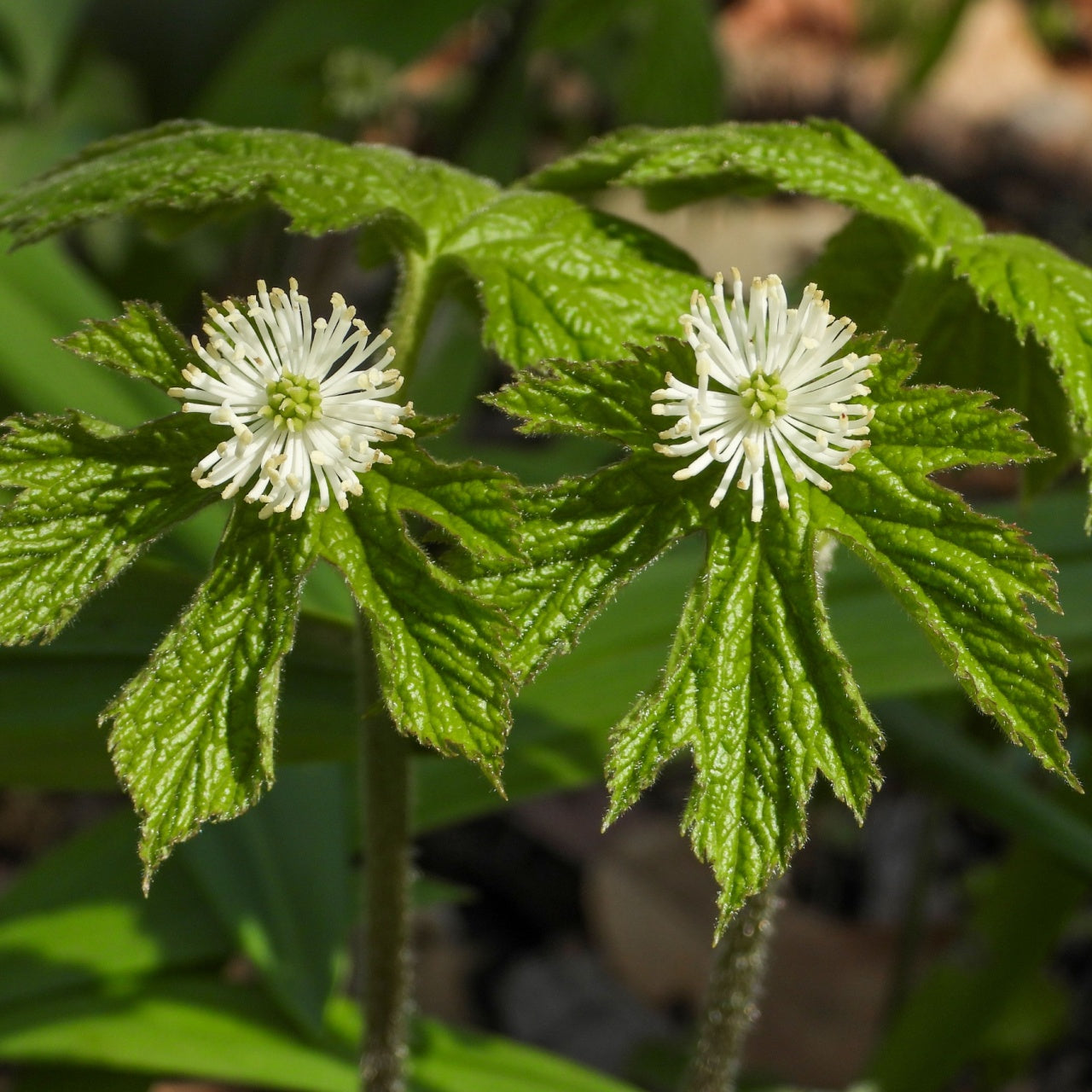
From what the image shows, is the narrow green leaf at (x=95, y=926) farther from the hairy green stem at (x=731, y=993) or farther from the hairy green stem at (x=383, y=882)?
the hairy green stem at (x=731, y=993)

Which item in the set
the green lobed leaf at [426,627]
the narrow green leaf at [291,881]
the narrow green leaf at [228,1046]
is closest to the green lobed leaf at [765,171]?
the green lobed leaf at [426,627]

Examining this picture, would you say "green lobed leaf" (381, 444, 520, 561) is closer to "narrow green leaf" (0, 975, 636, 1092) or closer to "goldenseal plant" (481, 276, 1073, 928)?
"goldenseal plant" (481, 276, 1073, 928)

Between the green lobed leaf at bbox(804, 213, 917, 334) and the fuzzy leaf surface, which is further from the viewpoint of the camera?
→ the green lobed leaf at bbox(804, 213, 917, 334)

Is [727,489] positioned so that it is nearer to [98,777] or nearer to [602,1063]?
[98,777]

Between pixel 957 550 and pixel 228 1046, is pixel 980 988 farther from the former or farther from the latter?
pixel 957 550

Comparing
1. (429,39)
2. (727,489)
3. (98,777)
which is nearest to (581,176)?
(727,489)

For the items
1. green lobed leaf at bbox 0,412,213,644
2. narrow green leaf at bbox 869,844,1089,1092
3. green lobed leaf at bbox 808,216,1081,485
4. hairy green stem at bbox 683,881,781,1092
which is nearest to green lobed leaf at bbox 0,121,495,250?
green lobed leaf at bbox 0,412,213,644
